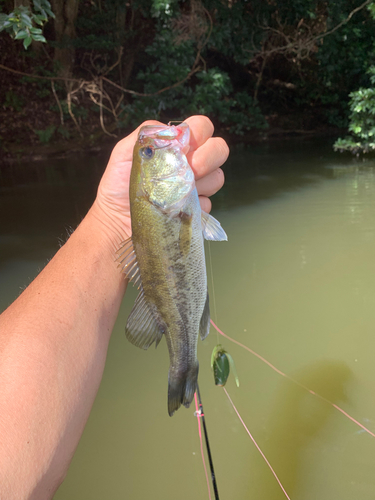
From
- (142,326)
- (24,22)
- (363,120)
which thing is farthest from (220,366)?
(363,120)

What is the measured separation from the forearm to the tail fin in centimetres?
31

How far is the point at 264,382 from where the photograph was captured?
238 centimetres

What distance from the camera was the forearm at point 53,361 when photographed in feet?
3.45

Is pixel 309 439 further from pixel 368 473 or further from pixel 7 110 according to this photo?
pixel 7 110

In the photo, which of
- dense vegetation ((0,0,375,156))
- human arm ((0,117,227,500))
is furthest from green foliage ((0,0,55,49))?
dense vegetation ((0,0,375,156))

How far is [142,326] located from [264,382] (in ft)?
4.47

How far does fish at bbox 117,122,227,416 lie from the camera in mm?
1304

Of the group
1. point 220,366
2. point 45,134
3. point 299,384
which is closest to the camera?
point 220,366

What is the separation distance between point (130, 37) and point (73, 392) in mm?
14764

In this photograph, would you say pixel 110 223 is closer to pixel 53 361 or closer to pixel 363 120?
pixel 53 361

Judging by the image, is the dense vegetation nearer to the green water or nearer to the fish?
the green water

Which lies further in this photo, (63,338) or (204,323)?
(204,323)

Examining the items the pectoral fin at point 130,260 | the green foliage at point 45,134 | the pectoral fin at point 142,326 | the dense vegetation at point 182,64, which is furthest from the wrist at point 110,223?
the green foliage at point 45,134

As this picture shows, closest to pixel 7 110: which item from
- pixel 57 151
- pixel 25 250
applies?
pixel 57 151
